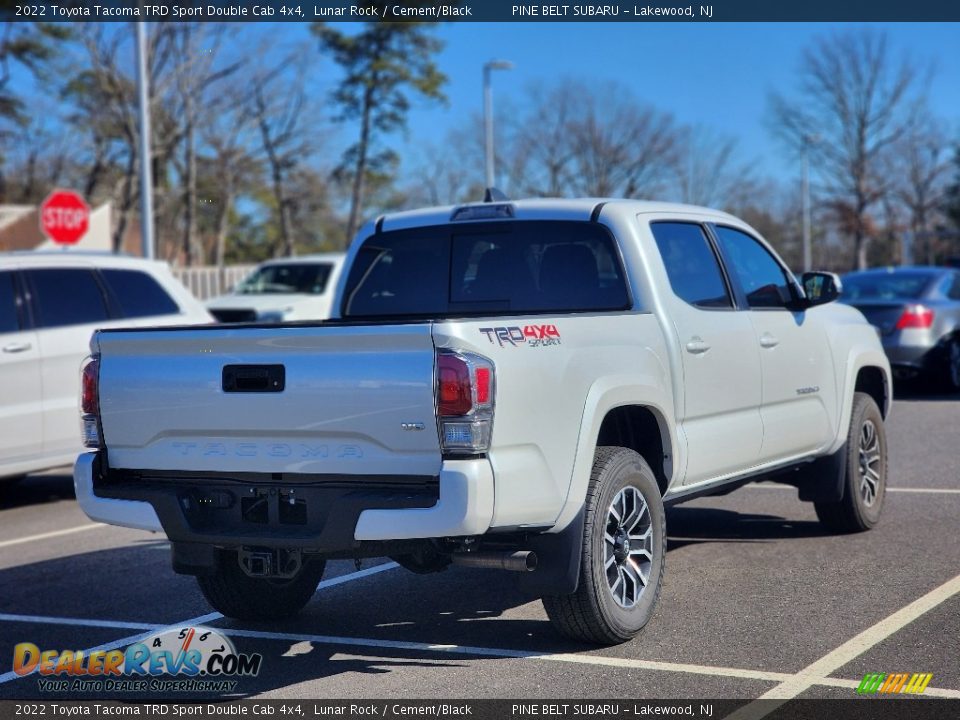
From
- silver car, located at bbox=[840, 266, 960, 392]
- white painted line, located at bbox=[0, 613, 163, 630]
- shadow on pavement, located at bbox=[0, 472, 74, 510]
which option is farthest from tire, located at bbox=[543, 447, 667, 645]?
silver car, located at bbox=[840, 266, 960, 392]

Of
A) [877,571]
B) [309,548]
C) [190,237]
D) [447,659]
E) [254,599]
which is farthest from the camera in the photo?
[190,237]

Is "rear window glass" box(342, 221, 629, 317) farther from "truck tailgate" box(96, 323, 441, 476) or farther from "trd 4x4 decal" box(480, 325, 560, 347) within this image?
"truck tailgate" box(96, 323, 441, 476)

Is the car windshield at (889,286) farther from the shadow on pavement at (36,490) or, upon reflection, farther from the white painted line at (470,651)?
the white painted line at (470,651)

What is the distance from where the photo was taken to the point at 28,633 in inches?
237

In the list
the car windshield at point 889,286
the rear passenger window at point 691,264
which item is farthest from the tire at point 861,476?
the car windshield at point 889,286

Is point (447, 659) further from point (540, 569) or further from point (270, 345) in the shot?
point (270, 345)

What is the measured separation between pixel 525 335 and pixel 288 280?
15672mm

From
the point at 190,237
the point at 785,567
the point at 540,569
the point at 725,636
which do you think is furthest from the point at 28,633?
the point at 190,237

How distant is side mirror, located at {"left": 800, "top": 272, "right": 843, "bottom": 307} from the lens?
732cm

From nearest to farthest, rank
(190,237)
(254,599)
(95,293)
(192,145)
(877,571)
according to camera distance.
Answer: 1. (254,599)
2. (877,571)
3. (95,293)
4. (192,145)
5. (190,237)

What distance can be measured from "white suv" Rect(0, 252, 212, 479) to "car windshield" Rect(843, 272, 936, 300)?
931 centimetres

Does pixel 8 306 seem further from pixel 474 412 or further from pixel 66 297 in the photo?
pixel 474 412

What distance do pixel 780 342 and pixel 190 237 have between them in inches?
1403

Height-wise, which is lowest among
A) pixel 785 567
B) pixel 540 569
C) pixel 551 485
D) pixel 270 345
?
pixel 785 567
